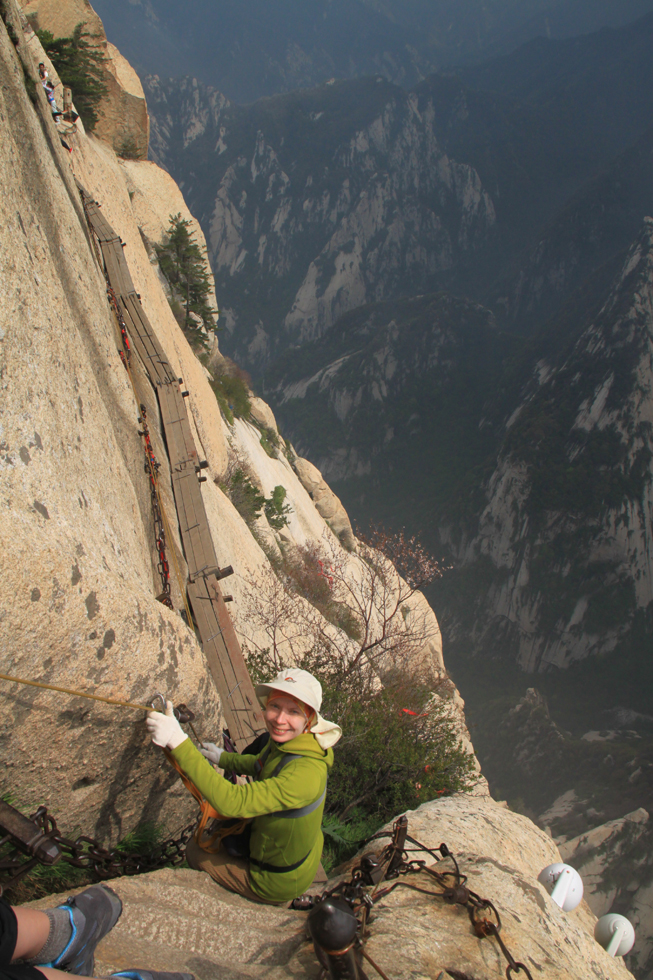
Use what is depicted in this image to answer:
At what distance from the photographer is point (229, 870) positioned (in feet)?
10.7

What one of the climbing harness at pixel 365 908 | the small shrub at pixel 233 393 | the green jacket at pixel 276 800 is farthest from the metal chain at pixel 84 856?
the small shrub at pixel 233 393

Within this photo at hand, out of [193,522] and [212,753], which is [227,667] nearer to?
[193,522]

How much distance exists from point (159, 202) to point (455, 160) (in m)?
161

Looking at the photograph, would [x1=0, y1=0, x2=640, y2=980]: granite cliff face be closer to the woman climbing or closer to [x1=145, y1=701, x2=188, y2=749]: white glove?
the woman climbing

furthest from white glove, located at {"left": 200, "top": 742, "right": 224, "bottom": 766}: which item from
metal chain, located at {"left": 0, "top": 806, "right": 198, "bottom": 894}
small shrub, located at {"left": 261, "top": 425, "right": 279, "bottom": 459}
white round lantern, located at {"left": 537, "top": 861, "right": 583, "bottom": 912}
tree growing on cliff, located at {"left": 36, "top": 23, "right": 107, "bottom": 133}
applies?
small shrub, located at {"left": 261, "top": 425, "right": 279, "bottom": 459}

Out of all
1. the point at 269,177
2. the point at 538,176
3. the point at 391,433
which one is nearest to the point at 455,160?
the point at 538,176

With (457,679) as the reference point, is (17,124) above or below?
above

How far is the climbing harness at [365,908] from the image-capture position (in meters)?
2.43

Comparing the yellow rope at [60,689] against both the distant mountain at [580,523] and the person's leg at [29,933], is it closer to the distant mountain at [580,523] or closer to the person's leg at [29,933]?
the person's leg at [29,933]

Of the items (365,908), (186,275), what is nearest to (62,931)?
(365,908)

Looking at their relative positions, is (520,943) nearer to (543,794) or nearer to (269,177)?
(543,794)

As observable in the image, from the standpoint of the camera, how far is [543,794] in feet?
151

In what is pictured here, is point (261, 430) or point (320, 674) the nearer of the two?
point (320, 674)

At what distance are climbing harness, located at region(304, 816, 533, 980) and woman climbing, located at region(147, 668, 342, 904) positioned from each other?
0.28 meters
